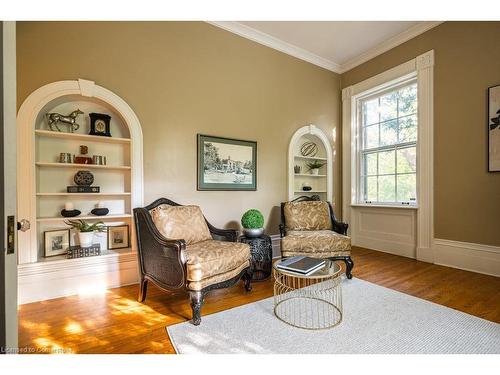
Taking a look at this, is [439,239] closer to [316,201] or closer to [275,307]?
[316,201]

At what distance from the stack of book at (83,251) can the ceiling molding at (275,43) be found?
120 inches

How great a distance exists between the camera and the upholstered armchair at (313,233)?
271 cm

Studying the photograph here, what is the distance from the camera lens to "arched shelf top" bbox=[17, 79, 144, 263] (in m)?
2.20

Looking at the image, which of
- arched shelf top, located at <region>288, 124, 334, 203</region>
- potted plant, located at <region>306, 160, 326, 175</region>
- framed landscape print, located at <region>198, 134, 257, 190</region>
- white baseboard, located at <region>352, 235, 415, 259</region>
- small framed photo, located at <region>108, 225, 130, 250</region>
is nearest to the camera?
small framed photo, located at <region>108, 225, 130, 250</region>

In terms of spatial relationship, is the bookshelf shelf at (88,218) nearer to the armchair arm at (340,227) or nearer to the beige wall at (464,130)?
the armchair arm at (340,227)

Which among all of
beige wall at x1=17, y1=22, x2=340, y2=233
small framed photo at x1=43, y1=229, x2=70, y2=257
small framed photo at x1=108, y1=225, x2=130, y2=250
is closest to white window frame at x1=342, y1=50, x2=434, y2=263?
beige wall at x1=17, y1=22, x2=340, y2=233

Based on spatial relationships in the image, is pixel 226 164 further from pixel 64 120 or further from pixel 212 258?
pixel 64 120

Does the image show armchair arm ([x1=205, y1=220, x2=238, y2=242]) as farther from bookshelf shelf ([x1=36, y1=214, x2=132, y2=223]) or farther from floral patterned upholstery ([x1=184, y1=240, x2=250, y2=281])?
bookshelf shelf ([x1=36, y1=214, x2=132, y2=223])

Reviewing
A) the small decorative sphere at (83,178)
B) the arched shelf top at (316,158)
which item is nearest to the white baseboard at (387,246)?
the arched shelf top at (316,158)

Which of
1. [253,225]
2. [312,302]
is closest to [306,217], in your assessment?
[253,225]

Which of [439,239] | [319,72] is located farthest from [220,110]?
[439,239]

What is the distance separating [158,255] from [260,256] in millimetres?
1100

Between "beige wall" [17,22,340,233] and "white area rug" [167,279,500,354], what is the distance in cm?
157
